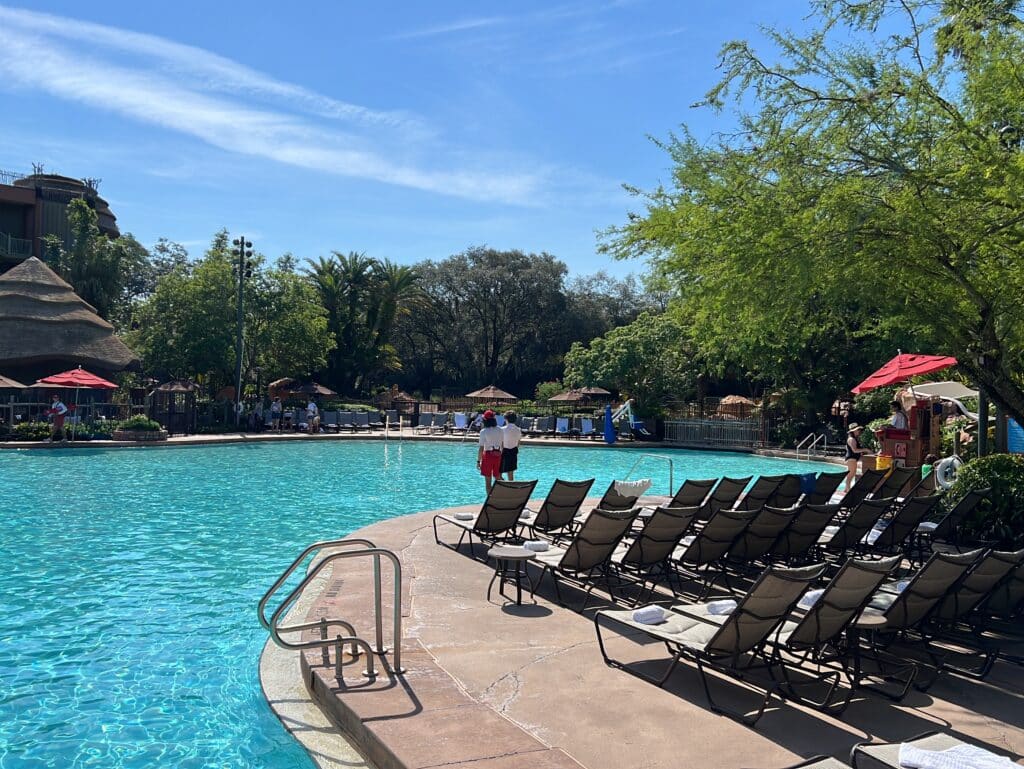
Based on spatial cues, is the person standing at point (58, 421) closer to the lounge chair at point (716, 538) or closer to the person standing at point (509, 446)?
the person standing at point (509, 446)

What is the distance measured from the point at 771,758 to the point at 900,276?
5.30 m

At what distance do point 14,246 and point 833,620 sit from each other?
48.7 metres

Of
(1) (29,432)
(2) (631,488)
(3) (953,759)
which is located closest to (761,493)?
(2) (631,488)

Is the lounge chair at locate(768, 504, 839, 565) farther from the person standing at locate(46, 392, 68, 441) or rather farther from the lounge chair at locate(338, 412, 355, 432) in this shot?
the lounge chair at locate(338, 412, 355, 432)

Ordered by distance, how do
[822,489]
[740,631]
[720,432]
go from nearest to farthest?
[740,631] < [822,489] < [720,432]

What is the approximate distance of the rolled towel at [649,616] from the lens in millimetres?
5215

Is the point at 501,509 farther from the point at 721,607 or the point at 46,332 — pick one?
the point at 46,332

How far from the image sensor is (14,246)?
1699 inches

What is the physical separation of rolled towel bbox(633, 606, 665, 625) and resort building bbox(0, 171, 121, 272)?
46679 mm

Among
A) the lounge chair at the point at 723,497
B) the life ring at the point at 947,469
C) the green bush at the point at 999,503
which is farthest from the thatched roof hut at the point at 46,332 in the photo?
the green bush at the point at 999,503

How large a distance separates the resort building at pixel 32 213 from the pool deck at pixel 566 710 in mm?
45735

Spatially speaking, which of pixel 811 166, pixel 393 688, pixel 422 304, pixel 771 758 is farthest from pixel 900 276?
pixel 422 304

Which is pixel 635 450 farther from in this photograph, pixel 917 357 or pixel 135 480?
pixel 135 480

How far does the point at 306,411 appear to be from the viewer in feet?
107
